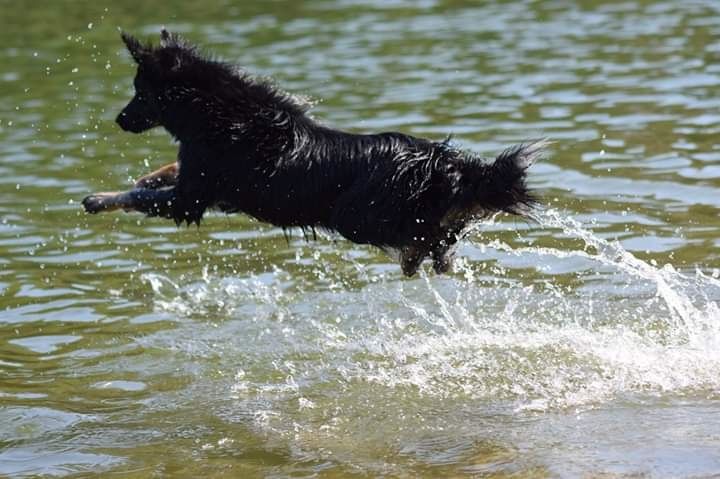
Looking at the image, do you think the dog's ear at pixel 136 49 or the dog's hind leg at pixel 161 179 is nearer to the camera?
the dog's ear at pixel 136 49

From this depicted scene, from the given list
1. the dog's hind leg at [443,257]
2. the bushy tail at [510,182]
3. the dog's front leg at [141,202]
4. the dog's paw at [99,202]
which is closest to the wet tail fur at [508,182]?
the bushy tail at [510,182]

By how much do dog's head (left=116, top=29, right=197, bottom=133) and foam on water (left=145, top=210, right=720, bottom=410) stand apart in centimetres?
149

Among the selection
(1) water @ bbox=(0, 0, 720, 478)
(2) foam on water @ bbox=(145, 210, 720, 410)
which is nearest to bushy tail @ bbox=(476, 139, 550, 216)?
(1) water @ bbox=(0, 0, 720, 478)

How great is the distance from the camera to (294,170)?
7133 mm

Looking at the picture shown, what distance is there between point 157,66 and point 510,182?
2274 millimetres

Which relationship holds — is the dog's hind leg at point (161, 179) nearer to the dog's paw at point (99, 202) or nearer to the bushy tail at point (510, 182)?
the dog's paw at point (99, 202)

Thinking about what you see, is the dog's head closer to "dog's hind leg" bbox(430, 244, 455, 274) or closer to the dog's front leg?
the dog's front leg

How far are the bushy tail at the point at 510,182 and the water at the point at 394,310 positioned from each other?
1.00ft

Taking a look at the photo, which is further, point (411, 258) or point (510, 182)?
point (411, 258)

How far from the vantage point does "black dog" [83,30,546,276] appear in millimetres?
6809

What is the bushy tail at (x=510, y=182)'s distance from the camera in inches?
261

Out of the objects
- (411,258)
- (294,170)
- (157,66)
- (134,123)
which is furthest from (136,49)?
(411,258)

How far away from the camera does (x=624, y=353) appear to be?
695 cm

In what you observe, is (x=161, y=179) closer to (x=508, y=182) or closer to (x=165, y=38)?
(x=165, y=38)
